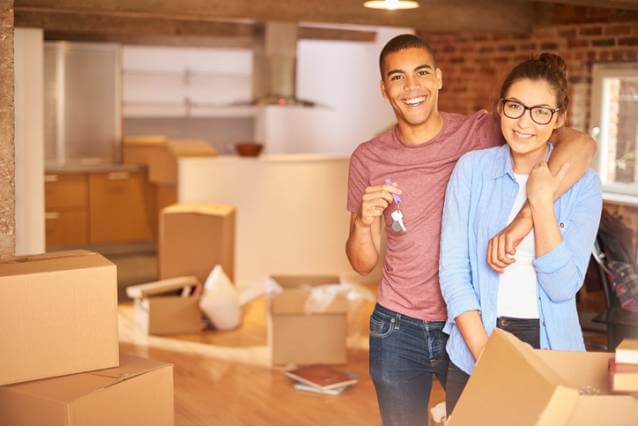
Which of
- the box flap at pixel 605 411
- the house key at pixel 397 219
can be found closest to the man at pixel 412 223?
the house key at pixel 397 219

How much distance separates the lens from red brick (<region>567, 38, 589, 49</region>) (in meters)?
5.81

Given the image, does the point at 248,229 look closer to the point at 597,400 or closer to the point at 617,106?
the point at 617,106

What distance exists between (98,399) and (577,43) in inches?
174

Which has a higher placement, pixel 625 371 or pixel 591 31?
pixel 591 31

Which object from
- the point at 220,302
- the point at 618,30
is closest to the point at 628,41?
the point at 618,30

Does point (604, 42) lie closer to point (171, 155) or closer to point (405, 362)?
point (171, 155)

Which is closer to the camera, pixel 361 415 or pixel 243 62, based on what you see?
pixel 361 415

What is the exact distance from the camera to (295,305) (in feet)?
16.6

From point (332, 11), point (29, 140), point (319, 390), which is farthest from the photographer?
point (29, 140)

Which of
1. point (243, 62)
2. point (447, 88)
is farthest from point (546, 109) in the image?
point (243, 62)

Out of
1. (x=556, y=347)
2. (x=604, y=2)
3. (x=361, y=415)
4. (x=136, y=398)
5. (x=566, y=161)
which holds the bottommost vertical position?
(x=361, y=415)

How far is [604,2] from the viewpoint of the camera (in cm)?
439

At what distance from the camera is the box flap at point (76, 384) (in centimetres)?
245

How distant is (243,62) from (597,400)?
31.0ft
